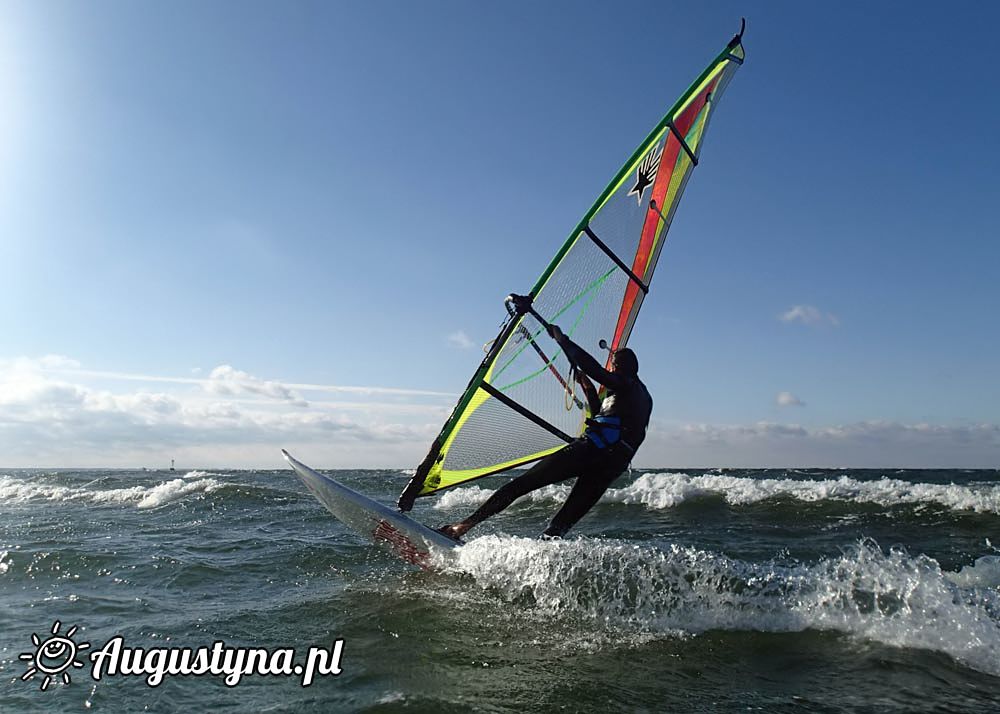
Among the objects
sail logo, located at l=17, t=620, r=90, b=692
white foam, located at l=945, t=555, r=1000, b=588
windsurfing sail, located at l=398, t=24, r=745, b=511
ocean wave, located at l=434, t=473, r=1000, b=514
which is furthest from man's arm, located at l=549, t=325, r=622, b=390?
ocean wave, located at l=434, t=473, r=1000, b=514

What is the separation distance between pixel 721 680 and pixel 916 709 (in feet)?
2.69

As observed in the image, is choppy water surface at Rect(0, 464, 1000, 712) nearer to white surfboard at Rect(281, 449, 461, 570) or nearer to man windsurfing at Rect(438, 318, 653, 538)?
white surfboard at Rect(281, 449, 461, 570)

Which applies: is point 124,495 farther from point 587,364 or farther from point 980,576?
point 980,576

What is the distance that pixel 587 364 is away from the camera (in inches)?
172

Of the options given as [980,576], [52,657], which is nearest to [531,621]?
[52,657]

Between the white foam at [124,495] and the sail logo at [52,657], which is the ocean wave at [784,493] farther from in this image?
the sail logo at [52,657]

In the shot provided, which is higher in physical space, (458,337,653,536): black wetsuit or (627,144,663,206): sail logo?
(627,144,663,206): sail logo

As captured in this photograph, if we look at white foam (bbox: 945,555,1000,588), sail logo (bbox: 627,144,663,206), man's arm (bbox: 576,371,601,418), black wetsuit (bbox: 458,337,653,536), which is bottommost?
white foam (bbox: 945,555,1000,588)

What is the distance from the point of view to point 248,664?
10.8ft

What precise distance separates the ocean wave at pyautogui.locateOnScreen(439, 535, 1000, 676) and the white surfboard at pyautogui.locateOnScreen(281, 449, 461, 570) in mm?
401

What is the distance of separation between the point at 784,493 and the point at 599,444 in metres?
11.7

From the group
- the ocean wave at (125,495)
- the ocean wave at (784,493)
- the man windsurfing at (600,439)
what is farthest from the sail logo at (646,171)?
the ocean wave at (125,495)

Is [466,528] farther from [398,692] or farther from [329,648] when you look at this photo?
[398,692]

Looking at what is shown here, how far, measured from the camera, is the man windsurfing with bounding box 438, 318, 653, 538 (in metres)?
4.48
